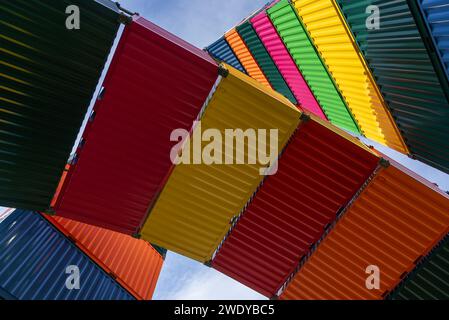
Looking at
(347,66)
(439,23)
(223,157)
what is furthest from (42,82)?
(347,66)

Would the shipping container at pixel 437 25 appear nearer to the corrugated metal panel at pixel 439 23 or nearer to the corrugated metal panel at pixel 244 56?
the corrugated metal panel at pixel 439 23

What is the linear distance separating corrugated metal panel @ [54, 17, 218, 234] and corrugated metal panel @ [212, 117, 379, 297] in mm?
2931

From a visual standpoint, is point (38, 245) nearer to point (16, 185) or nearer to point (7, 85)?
point (16, 185)

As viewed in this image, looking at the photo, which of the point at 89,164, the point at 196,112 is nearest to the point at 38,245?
the point at 89,164

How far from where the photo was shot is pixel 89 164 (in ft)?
29.7

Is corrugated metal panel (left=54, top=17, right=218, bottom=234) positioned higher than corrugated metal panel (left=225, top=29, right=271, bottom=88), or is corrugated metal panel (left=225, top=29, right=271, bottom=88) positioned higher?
corrugated metal panel (left=225, top=29, right=271, bottom=88)

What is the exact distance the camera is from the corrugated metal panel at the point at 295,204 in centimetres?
919

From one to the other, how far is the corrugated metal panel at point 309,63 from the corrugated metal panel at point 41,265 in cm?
1222

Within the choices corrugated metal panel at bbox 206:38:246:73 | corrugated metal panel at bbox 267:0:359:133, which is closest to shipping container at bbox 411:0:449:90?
corrugated metal panel at bbox 267:0:359:133

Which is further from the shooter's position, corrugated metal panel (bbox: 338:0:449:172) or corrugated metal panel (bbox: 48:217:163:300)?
corrugated metal panel (bbox: 48:217:163:300)

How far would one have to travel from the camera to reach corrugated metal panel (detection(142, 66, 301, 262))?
8.78 metres

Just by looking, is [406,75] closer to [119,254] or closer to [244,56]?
[244,56]

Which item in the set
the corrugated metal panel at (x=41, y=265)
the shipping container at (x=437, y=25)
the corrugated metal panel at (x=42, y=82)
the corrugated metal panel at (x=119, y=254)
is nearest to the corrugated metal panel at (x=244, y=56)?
the corrugated metal panel at (x=119, y=254)

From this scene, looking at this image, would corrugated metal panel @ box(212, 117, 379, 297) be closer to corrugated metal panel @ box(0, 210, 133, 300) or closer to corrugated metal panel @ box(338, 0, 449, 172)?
corrugated metal panel @ box(338, 0, 449, 172)
